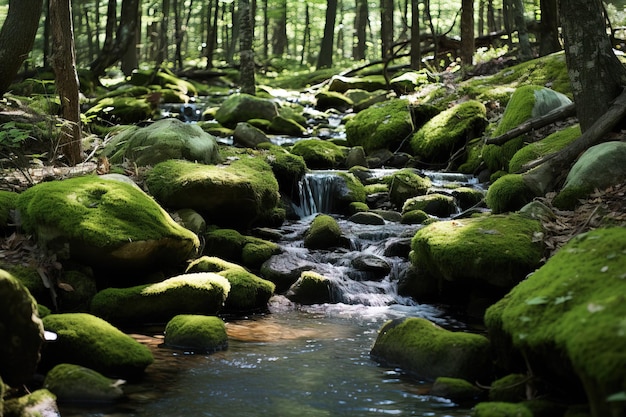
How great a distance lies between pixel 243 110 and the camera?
1706 centimetres

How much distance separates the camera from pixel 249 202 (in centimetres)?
959

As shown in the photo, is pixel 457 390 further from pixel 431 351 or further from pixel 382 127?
pixel 382 127

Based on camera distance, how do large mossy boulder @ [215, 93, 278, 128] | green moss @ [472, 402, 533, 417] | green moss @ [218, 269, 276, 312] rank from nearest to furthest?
green moss @ [472, 402, 533, 417], green moss @ [218, 269, 276, 312], large mossy boulder @ [215, 93, 278, 128]

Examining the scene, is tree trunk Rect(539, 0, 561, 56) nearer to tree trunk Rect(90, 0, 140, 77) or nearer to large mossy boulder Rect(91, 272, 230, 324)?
large mossy boulder Rect(91, 272, 230, 324)

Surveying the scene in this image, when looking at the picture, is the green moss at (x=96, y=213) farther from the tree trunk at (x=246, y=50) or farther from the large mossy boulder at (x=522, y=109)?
the tree trunk at (x=246, y=50)

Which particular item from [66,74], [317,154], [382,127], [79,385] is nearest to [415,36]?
[382,127]

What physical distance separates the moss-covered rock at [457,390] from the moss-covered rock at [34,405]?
2703 mm

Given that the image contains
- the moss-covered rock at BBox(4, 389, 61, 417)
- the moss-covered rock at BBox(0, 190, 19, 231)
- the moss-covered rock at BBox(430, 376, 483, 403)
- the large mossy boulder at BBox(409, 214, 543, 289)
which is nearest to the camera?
the moss-covered rock at BBox(4, 389, 61, 417)

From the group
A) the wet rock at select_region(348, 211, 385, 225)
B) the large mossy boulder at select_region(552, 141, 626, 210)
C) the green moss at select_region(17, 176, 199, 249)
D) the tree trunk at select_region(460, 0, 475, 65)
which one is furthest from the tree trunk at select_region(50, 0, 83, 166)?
the tree trunk at select_region(460, 0, 475, 65)

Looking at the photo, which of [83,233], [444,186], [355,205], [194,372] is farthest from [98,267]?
[444,186]

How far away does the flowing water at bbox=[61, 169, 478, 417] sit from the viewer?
181 inches

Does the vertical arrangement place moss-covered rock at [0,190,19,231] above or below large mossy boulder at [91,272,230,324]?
above

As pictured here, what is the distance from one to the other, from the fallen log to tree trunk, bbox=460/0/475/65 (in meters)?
9.99

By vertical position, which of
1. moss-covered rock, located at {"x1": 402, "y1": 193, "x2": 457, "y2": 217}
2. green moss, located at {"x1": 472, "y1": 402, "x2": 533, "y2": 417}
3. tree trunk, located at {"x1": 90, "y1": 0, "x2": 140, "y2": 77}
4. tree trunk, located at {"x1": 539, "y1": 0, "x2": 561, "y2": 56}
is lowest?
moss-covered rock, located at {"x1": 402, "y1": 193, "x2": 457, "y2": 217}
